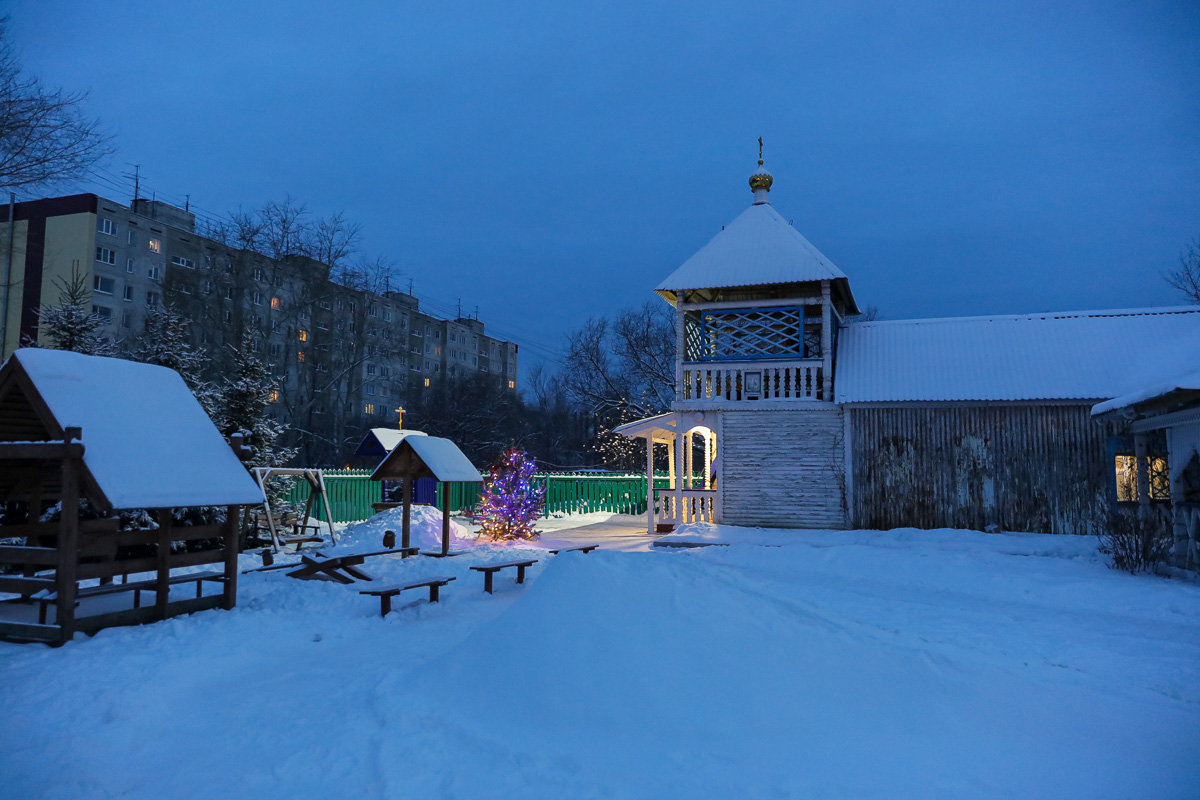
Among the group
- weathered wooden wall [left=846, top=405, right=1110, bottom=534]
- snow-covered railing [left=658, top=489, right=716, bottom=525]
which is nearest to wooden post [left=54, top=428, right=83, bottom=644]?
snow-covered railing [left=658, top=489, right=716, bottom=525]

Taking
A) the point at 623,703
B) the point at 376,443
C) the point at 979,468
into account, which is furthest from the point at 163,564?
the point at 376,443

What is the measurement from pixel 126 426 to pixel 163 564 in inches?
60.5

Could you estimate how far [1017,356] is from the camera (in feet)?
54.3

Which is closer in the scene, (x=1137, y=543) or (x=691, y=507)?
(x=1137, y=543)

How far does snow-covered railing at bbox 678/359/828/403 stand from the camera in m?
16.8

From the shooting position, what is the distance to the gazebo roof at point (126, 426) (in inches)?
285

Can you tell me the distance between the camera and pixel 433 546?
52.4ft

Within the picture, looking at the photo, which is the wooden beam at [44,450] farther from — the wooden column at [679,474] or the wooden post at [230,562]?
the wooden column at [679,474]

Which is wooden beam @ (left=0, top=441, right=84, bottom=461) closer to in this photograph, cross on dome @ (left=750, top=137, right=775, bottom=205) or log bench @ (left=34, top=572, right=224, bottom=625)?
log bench @ (left=34, top=572, right=224, bottom=625)

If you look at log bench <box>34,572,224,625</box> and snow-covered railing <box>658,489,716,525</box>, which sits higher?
snow-covered railing <box>658,489,716,525</box>

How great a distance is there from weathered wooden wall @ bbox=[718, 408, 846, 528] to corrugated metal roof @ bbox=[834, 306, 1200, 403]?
3.55 ft

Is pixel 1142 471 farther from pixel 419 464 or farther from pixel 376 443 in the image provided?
pixel 376 443

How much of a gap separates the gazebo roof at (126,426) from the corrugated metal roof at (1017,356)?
12443mm

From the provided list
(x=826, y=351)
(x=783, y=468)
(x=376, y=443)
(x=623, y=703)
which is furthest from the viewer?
(x=376, y=443)
